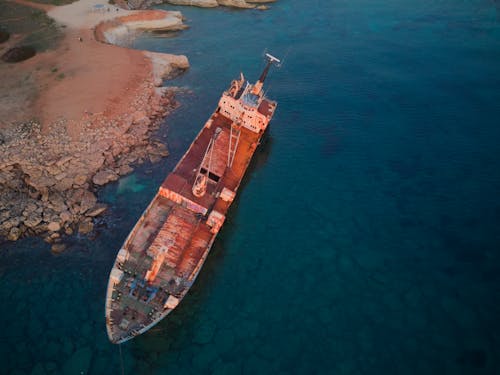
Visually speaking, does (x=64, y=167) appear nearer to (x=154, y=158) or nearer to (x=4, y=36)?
(x=154, y=158)

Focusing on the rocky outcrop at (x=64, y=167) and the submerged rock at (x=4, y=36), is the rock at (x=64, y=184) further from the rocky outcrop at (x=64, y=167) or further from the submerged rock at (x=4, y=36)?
the submerged rock at (x=4, y=36)

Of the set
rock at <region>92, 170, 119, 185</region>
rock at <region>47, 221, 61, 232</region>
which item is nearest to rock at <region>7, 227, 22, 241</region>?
rock at <region>47, 221, 61, 232</region>

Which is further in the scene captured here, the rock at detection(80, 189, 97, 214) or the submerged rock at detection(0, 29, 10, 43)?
the submerged rock at detection(0, 29, 10, 43)

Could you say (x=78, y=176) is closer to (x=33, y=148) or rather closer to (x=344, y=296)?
(x=33, y=148)

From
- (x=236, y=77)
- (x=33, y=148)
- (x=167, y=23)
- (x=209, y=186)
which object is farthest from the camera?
(x=167, y=23)

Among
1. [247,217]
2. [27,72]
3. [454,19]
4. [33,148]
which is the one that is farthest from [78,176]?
[454,19]

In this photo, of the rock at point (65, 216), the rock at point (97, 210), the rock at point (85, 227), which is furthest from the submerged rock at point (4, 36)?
the rock at point (85, 227)

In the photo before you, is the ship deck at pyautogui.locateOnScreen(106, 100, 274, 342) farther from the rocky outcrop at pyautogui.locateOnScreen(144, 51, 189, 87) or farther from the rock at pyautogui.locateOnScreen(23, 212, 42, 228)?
the rocky outcrop at pyautogui.locateOnScreen(144, 51, 189, 87)
